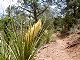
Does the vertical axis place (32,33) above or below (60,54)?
above

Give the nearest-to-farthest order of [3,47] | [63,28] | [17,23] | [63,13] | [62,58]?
[3,47] → [17,23] → [62,58] → [63,28] → [63,13]

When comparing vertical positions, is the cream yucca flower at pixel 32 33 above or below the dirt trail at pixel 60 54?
above

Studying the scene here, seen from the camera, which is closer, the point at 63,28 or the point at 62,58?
the point at 62,58

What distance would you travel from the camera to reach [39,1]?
22141 millimetres

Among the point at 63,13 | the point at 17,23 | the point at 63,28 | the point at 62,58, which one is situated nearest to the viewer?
the point at 17,23

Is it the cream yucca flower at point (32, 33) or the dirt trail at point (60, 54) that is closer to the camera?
the cream yucca flower at point (32, 33)

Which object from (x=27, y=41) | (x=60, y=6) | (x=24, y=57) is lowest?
(x=60, y=6)

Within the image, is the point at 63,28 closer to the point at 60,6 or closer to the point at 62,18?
the point at 62,18

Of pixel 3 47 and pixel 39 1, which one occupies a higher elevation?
pixel 3 47

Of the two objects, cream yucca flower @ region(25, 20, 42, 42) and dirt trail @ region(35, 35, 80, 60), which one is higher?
cream yucca flower @ region(25, 20, 42, 42)

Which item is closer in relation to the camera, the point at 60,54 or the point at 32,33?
the point at 32,33

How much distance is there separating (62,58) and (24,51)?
418cm

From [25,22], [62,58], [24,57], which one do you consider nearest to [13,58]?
[24,57]

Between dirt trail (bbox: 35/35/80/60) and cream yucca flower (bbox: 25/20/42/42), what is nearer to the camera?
cream yucca flower (bbox: 25/20/42/42)
